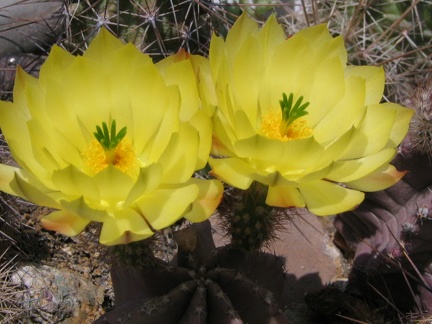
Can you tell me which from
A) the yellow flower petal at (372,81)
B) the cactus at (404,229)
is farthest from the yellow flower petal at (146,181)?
the cactus at (404,229)

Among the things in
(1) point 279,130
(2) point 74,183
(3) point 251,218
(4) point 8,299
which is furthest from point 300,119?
(4) point 8,299

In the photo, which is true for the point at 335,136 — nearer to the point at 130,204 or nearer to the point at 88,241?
the point at 130,204

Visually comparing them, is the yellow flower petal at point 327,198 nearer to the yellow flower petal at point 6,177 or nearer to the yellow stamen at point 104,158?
the yellow stamen at point 104,158

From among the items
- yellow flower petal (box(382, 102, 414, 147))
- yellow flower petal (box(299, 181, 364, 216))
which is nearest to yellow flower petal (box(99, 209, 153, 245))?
yellow flower petal (box(299, 181, 364, 216))

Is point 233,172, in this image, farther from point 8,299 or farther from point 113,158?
point 8,299

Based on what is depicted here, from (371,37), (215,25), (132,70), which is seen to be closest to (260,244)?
(132,70)
